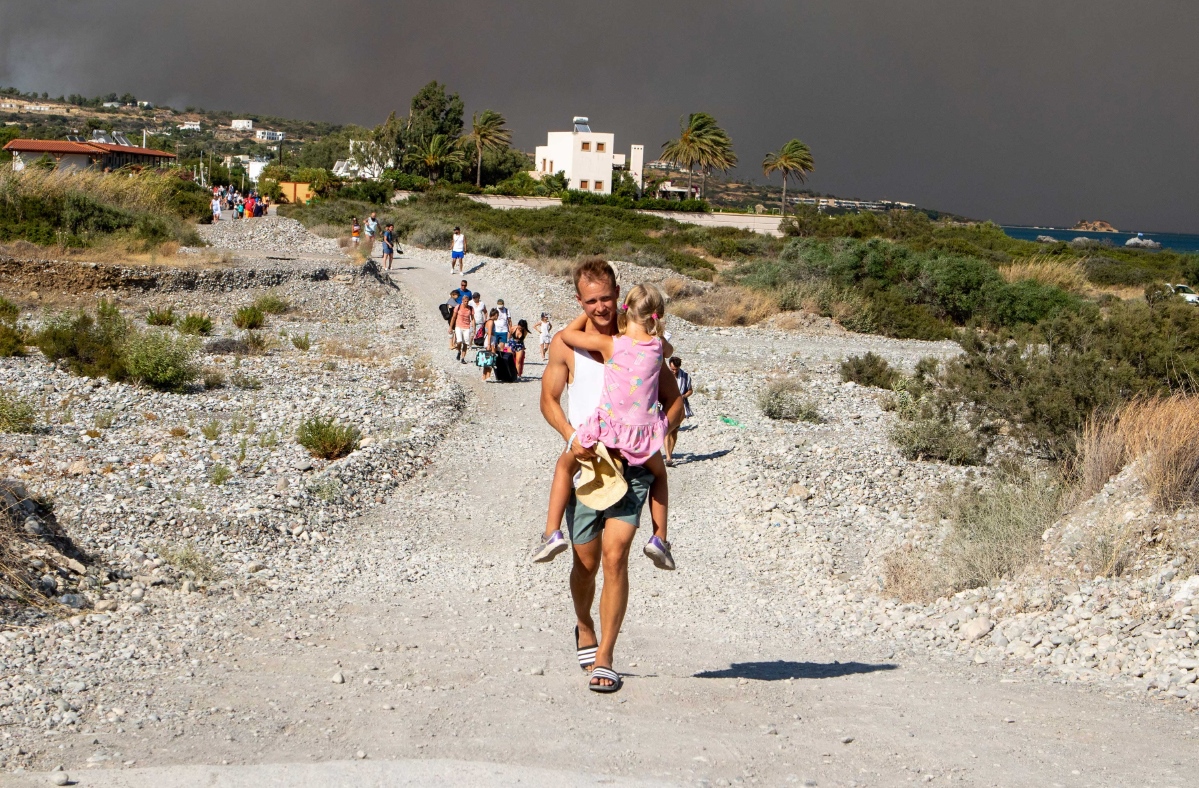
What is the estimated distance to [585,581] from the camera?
16.4 feet

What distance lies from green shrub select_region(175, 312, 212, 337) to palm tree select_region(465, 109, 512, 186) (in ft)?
220

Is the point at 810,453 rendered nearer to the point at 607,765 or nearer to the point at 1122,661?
the point at 1122,661

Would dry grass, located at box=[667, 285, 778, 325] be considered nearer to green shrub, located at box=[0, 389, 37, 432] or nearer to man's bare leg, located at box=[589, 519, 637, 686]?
green shrub, located at box=[0, 389, 37, 432]

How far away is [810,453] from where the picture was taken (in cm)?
1255

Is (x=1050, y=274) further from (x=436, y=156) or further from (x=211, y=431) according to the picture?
(x=436, y=156)

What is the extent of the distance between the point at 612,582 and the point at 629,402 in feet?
2.88

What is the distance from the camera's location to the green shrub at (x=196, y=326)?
21078mm

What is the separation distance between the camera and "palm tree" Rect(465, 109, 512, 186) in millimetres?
87500

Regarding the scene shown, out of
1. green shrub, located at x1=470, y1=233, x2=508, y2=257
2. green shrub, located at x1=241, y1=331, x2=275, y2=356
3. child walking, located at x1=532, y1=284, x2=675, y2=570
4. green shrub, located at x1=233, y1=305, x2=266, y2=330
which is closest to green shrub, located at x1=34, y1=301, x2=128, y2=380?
green shrub, located at x1=241, y1=331, x2=275, y2=356

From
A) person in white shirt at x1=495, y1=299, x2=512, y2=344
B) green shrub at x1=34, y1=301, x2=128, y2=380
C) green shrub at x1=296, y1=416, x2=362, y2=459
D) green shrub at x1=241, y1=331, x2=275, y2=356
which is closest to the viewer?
green shrub at x1=296, y1=416, x2=362, y2=459

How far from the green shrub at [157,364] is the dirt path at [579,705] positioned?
26.4 ft

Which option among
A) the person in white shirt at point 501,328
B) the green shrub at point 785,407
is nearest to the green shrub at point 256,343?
the person in white shirt at point 501,328

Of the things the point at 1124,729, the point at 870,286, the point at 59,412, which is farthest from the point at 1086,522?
the point at 870,286

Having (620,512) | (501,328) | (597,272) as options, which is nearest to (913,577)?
(620,512)
